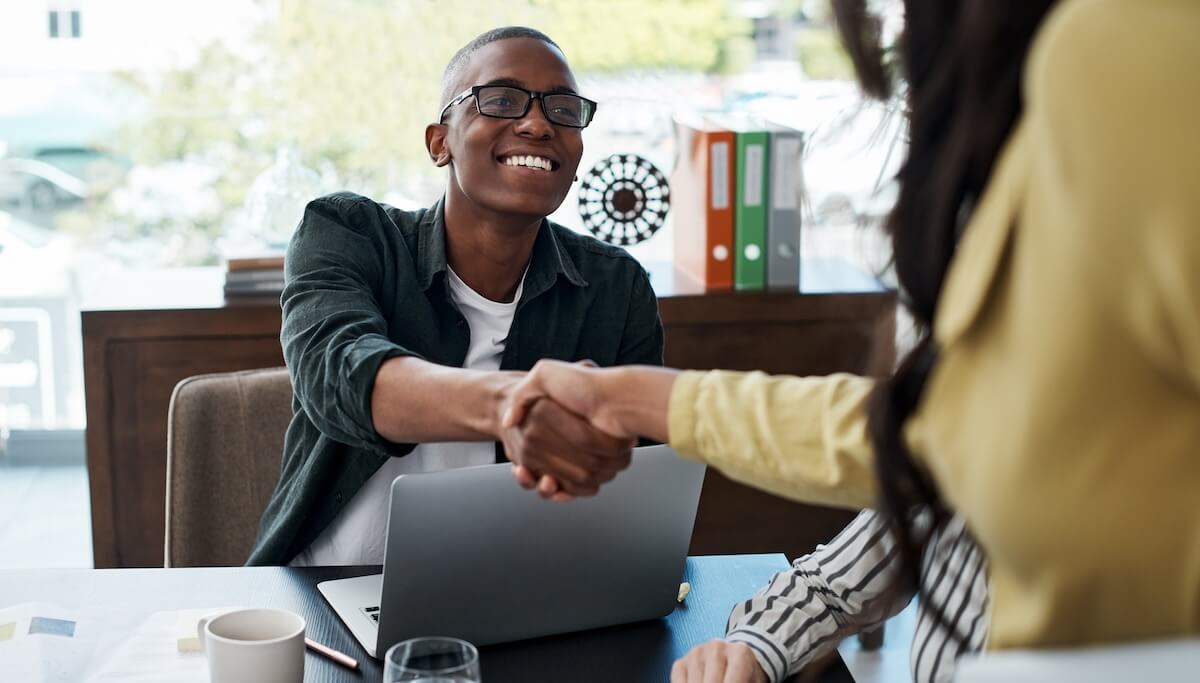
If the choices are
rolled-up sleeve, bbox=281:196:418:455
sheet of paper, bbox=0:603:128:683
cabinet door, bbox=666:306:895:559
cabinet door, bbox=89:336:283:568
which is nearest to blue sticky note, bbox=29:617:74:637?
sheet of paper, bbox=0:603:128:683

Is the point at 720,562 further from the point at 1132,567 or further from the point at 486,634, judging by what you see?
the point at 1132,567

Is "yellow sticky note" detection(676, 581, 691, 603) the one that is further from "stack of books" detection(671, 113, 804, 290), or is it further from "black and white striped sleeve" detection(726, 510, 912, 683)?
"stack of books" detection(671, 113, 804, 290)

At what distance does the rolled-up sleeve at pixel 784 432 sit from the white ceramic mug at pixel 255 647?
0.40 meters

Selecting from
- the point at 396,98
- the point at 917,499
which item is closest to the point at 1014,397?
the point at 917,499

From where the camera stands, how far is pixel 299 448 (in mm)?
1806

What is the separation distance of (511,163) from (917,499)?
3.40ft

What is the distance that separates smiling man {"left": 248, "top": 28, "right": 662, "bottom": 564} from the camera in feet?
5.58

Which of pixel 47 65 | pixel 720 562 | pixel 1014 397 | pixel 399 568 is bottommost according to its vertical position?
pixel 720 562

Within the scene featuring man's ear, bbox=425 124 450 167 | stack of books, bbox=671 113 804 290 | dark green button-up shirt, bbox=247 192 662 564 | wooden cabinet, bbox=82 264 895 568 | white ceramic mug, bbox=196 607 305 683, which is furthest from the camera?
stack of books, bbox=671 113 804 290

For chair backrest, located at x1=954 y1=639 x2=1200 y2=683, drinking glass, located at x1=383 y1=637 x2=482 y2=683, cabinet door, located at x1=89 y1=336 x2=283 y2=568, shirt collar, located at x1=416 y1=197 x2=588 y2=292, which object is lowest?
cabinet door, located at x1=89 y1=336 x2=283 y2=568

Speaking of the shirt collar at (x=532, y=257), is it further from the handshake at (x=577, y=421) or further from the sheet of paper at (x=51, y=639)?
the sheet of paper at (x=51, y=639)

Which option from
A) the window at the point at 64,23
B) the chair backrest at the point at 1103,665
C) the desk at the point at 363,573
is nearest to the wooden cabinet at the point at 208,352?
the desk at the point at 363,573

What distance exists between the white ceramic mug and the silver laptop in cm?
10

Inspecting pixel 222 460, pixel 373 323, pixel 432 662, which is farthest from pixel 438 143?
pixel 432 662
